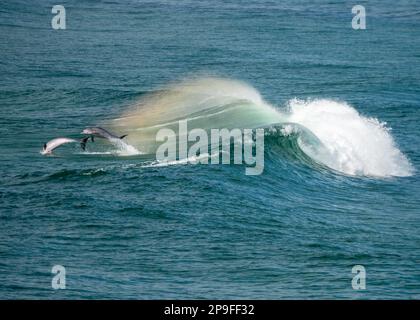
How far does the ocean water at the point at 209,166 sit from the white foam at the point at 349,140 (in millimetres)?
132

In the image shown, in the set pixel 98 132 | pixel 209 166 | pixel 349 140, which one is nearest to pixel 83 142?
pixel 98 132

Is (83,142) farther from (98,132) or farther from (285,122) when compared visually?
(285,122)

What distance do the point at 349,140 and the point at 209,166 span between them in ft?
34.1

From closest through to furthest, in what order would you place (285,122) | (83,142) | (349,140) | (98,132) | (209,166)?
(209,166) < (83,142) < (98,132) < (285,122) < (349,140)

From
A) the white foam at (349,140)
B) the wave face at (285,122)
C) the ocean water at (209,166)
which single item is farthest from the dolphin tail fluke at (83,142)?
the white foam at (349,140)

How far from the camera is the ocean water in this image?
30.3m

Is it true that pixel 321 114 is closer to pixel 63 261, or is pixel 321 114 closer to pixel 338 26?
pixel 63 261

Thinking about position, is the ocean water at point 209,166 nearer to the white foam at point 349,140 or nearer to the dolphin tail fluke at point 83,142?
the white foam at point 349,140

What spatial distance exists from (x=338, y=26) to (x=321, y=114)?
2980cm

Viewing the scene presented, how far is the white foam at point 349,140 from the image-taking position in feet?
146

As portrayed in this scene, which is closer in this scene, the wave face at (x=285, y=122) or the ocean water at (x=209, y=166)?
the ocean water at (x=209, y=166)

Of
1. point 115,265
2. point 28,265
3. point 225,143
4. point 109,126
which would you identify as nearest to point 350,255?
point 115,265

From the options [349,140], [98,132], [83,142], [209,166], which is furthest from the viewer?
[349,140]

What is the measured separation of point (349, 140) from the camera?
48375 millimetres
